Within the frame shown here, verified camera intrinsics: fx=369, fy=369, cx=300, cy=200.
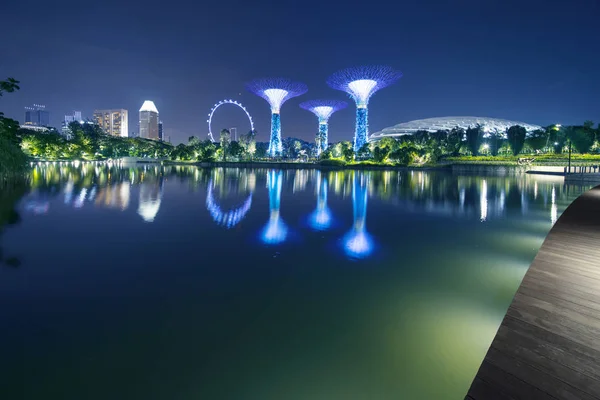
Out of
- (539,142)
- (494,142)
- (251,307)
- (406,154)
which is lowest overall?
(251,307)

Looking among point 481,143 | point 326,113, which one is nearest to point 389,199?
point 326,113

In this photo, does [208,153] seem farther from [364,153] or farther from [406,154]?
[406,154]

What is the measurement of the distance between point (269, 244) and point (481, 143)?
8712 centimetres

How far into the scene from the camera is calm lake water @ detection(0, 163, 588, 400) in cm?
443

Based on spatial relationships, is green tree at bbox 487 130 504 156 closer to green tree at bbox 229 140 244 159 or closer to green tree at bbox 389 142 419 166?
green tree at bbox 389 142 419 166

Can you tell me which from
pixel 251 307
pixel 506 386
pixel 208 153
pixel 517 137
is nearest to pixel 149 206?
pixel 251 307

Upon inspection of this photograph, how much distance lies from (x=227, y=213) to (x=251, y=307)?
1115 centimetres

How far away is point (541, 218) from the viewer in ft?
52.9

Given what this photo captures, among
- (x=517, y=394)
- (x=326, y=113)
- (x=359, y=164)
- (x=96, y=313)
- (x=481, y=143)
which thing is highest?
(x=326, y=113)

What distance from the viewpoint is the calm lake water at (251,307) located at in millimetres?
4430

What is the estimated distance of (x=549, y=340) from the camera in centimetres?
412

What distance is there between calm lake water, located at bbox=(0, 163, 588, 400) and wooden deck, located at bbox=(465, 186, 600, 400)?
30.1 inches

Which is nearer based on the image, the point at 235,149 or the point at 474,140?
the point at 474,140

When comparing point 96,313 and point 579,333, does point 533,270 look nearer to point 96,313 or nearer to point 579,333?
point 579,333
